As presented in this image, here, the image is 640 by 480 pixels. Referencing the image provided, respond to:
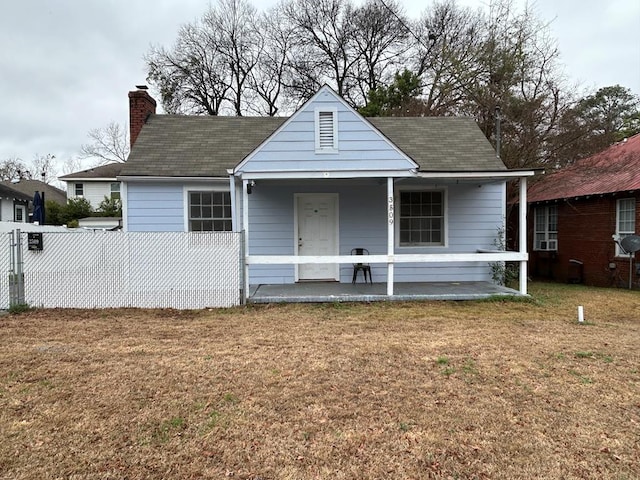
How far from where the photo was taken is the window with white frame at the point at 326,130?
891 cm

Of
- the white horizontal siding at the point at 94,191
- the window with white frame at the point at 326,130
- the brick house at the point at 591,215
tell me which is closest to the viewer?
the window with white frame at the point at 326,130

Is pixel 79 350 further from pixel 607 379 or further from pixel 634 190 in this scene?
pixel 634 190

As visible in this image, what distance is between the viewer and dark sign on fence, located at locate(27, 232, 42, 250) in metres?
Answer: 7.62

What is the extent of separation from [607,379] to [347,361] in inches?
102

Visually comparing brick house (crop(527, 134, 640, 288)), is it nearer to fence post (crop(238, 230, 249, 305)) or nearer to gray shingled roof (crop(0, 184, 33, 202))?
fence post (crop(238, 230, 249, 305))

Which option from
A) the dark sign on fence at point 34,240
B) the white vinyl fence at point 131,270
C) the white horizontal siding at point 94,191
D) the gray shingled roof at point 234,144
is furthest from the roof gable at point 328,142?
the white horizontal siding at point 94,191

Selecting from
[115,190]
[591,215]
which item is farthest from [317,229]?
[115,190]

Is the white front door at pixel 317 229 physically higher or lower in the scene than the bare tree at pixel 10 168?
lower

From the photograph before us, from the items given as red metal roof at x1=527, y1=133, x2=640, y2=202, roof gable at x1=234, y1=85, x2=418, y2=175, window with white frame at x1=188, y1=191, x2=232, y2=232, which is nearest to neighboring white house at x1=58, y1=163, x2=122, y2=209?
window with white frame at x1=188, y1=191, x2=232, y2=232

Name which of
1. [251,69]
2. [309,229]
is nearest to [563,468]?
[309,229]

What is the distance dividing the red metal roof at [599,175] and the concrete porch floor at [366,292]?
7.22 m

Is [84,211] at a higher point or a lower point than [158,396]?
higher

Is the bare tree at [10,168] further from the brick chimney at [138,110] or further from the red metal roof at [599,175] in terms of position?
the red metal roof at [599,175]

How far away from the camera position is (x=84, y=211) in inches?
1238
